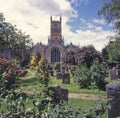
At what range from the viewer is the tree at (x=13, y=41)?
118 feet

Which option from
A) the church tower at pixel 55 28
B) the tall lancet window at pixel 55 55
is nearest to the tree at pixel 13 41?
the tall lancet window at pixel 55 55

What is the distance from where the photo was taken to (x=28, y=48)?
42.9 meters

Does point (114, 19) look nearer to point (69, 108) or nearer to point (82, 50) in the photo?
point (82, 50)

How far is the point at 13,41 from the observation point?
38.0 metres

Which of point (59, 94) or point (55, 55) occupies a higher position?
point (55, 55)

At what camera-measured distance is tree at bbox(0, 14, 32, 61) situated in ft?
118

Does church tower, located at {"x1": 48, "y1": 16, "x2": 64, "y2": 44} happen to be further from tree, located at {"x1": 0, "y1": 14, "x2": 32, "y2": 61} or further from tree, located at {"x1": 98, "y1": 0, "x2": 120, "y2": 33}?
tree, located at {"x1": 98, "y1": 0, "x2": 120, "y2": 33}

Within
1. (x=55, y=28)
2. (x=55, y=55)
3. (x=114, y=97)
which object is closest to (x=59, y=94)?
(x=114, y=97)

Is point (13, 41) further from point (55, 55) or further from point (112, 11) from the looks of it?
point (55, 55)

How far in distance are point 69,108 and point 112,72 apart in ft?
76.2

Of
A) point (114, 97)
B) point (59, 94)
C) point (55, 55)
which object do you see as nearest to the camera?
point (114, 97)

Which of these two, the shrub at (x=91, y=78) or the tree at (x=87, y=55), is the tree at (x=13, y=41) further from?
the shrub at (x=91, y=78)

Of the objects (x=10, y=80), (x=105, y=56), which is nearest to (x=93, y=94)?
(x=10, y=80)

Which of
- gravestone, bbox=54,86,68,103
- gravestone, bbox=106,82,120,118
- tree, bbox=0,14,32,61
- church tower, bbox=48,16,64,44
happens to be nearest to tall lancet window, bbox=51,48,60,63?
A: church tower, bbox=48,16,64,44
